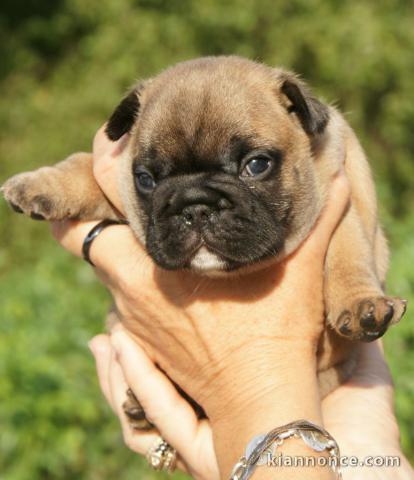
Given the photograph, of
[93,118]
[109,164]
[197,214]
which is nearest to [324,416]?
[197,214]

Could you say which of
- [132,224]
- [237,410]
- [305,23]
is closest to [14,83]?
[305,23]

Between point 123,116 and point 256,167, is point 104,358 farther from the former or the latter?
point 256,167

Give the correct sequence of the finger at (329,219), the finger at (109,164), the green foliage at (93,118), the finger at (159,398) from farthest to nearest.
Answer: the green foliage at (93,118), the finger at (109,164), the finger at (329,219), the finger at (159,398)

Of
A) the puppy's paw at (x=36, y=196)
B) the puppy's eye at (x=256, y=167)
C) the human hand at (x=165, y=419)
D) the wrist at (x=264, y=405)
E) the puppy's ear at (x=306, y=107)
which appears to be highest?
the puppy's ear at (x=306, y=107)

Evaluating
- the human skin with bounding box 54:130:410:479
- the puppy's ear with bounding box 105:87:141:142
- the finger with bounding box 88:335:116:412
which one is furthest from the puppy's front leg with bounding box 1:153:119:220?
the finger with bounding box 88:335:116:412

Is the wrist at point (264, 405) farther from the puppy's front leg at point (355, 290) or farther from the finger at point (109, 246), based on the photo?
the finger at point (109, 246)

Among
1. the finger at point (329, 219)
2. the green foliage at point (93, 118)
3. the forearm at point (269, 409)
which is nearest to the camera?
the forearm at point (269, 409)

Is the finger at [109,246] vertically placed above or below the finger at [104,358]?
above

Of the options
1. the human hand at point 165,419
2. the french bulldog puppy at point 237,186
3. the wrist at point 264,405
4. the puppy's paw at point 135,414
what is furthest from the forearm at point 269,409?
the puppy's paw at point 135,414
